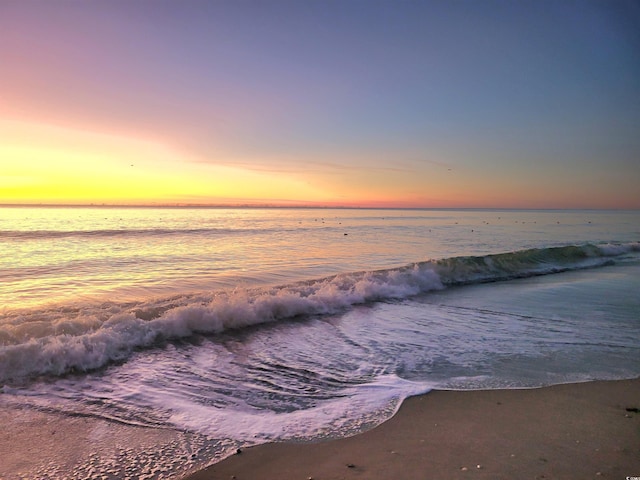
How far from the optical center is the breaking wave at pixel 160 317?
6.54 m

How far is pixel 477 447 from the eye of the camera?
13.3 feet

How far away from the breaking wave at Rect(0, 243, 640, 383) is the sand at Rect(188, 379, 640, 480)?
4289 mm

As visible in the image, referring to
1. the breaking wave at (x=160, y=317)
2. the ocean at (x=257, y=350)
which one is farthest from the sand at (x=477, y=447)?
the breaking wave at (x=160, y=317)

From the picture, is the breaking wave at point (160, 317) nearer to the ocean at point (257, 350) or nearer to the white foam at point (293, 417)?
the ocean at point (257, 350)

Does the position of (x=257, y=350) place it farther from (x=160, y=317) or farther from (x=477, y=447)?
(x=477, y=447)

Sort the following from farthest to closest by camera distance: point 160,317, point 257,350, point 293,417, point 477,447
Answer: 1. point 160,317
2. point 257,350
3. point 293,417
4. point 477,447

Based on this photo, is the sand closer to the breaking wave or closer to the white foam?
the white foam

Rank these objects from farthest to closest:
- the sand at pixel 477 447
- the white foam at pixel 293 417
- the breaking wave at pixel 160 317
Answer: the breaking wave at pixel 160 317
the white foam at pixel 293 417
the sand at pixel 477 447

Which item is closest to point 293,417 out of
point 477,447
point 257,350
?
point 477,447

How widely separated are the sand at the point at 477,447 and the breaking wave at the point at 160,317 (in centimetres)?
429

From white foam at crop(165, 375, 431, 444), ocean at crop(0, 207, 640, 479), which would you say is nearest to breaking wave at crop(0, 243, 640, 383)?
ocean at crop(0, 207, 640, 479)

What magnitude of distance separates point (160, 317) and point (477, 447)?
6.90 m

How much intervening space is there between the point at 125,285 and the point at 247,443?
34.3 feet

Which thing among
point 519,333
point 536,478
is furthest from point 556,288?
point 536,478
